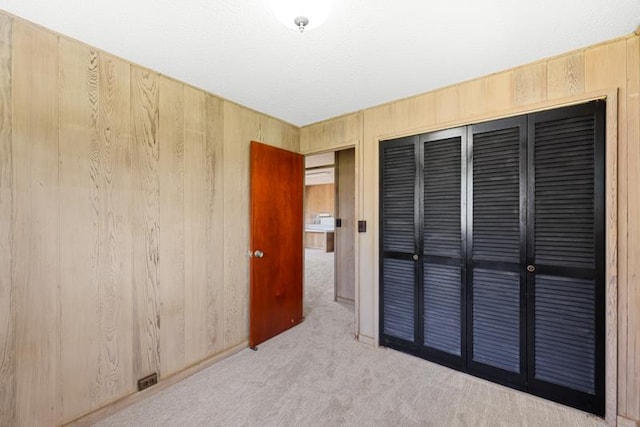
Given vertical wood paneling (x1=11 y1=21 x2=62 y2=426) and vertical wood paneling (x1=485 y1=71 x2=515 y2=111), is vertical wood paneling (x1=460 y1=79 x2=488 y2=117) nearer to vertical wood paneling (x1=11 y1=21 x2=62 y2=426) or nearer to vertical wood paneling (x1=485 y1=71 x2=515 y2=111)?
vertical wood paneling (x1=485 y1=71 x2=515 y2=111)

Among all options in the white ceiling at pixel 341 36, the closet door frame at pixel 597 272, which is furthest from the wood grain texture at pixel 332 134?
the closet door frame at pixel 597 272

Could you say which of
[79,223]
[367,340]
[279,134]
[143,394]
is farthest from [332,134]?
[143,394]

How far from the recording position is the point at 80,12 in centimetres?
149

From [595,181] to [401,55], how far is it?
1.48m

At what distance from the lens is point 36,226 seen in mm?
1581

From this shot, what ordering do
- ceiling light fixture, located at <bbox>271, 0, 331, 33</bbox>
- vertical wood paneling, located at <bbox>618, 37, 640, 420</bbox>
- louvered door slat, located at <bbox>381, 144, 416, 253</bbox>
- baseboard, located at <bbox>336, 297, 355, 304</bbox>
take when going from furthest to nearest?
baseboard, located at <bbox>336, 297, 355, 304</bbox>
louvered door slat, located at <bbox>381, 144, 416, 253</bbox>
vertical wood paneling, located at <bbox>618, 37, 640, 420</bbox>
ceiling light fixture, located at <bbox>271, 0, 331, 33</bbox>

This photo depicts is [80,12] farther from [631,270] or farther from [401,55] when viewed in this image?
[631,270]

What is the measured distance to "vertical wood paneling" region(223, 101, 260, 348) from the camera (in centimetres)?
262

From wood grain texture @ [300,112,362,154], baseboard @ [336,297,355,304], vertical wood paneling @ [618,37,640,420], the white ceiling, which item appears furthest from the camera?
baseboard @ [336,297,355,304]

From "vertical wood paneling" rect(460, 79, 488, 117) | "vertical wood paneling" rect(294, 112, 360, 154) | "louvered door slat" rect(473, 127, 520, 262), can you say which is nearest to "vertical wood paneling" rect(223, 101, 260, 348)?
"vertical wood paneling" rect(294, 112, 360, 154)

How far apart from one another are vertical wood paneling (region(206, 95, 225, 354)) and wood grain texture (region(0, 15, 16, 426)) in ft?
3.86

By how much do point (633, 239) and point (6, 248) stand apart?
356 cm

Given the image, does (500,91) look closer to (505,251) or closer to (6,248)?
(505,251)

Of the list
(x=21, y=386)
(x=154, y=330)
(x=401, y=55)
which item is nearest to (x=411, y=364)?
(x=154, y=330)
